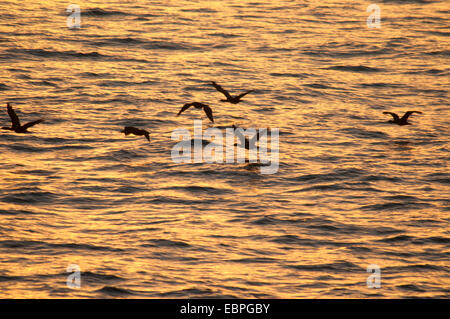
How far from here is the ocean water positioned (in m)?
21.3

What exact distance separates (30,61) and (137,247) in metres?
18.4

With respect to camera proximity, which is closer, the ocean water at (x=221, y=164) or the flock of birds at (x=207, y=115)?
the ocean water at (x=221, y=164)

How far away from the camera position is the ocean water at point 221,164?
21.3 meters

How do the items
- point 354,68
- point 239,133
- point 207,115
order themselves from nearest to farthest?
point 207,115, point 239,133, point 354,68

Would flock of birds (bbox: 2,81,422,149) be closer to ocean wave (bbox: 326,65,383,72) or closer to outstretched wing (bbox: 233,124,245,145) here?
outstretched wing (bbox: 233,124,245,145)

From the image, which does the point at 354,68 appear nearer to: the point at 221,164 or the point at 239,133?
the point at 239,133

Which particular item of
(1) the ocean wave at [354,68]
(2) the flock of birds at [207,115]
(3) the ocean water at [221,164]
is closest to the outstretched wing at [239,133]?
(2) the flock of birds at [207,115]

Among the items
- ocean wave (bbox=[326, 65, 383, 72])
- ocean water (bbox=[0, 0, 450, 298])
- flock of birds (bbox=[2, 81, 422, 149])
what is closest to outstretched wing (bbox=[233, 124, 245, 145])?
flock of birds (bbox=[2, 81, 422, 149])

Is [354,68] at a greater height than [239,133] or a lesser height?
greater

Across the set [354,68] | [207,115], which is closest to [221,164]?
[207,115]

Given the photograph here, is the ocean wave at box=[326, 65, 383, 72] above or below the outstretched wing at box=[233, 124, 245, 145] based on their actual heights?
above

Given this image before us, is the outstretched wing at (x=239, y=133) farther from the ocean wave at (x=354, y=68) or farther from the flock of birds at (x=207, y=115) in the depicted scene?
the ocean wave at (x=354, y=68)

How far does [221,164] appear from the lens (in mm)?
28250

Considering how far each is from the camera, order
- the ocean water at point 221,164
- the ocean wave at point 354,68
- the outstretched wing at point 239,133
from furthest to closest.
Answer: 1. the ocean wave at point 354,68
2. the outstretched wing at point 239,133
3. the ocean water at point 221,164
